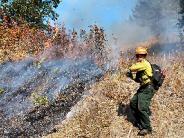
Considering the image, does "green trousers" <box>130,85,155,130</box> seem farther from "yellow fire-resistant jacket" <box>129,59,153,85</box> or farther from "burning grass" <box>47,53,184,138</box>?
"burning grass" <box>47,53,184,138</box>

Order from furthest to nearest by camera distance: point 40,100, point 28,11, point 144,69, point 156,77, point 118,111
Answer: point 28,11 < point 40,100 < point 118,111 < point 156,77 < point 144,69

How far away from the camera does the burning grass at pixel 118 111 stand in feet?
36.2

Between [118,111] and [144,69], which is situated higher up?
[144,69]

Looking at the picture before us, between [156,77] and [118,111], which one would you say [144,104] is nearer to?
[156,77]

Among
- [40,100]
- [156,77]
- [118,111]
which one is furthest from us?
[40,100]

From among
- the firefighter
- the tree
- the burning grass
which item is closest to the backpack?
the firefighter

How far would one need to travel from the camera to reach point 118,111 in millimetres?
11734

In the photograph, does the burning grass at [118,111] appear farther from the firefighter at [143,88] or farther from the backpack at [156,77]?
the backpack at [156,77]

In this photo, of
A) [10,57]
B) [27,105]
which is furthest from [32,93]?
[10,57]

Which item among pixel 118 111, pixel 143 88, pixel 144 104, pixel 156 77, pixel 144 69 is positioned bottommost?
pixel 118 111

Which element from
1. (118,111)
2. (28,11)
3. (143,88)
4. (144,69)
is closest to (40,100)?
(118,111)

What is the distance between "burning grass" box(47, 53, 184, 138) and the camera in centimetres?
1103

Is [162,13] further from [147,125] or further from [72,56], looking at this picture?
[147,125]

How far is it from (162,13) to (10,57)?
45555 millimetres
